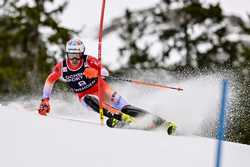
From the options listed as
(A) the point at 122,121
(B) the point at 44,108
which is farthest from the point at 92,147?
(B) the point at 44,108

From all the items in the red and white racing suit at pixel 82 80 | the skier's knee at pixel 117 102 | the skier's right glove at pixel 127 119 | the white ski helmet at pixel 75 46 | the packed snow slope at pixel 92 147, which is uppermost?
the white ski helmet at pixel 75 46

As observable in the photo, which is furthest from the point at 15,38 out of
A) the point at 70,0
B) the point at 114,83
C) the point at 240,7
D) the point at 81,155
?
the point at 81,155

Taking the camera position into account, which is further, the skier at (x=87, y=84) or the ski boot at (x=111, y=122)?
the skier at (x=87, y=84)

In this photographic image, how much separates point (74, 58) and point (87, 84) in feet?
1.34

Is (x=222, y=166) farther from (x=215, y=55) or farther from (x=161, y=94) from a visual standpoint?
(x=215, y=55)

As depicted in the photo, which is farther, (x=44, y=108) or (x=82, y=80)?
(x=44, y=108)

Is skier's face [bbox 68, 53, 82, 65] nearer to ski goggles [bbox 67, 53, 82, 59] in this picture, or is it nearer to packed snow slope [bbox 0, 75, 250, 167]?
ski goggles [bbox 67, 53, 82, 59]

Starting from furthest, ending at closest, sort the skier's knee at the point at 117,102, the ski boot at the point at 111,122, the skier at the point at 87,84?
1. the skier's knee at the point at 117,102
2. the skier at the point at 87,84
3. the ski boot at the point at 111,122

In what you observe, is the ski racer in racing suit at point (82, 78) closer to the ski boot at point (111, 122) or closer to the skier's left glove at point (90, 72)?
the skier's left glove at point (90, 72)

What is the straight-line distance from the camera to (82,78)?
10242 millimetres

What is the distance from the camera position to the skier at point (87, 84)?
33.2ft

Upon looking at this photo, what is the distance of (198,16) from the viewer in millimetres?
28734

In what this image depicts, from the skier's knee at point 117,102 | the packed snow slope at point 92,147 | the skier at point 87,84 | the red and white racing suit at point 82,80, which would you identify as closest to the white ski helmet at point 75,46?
the skier at point 87,84

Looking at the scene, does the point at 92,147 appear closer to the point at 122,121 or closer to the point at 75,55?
the point at 122,121
